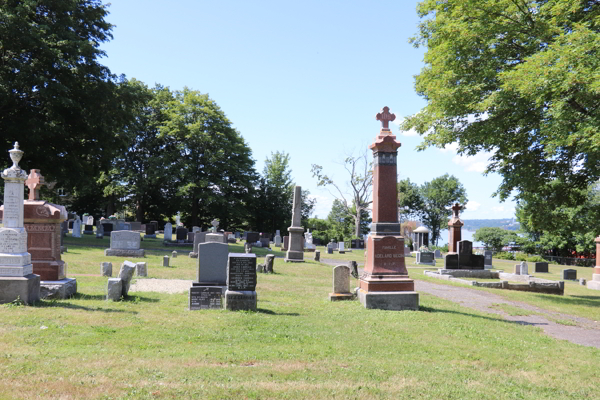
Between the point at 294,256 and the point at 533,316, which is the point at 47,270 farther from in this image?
the point at 294,256

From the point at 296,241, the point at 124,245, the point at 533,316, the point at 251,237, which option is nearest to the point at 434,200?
the point at 251,237

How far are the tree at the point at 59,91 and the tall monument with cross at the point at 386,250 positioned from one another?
18189 mm

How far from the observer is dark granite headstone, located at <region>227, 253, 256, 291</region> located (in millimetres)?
9250

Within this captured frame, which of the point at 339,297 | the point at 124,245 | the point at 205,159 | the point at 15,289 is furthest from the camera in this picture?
the point at 205,159

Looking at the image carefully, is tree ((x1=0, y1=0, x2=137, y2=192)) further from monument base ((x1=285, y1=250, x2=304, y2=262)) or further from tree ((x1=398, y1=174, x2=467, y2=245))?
tree ((x1=398, y1=174, x2=467, y2=245))

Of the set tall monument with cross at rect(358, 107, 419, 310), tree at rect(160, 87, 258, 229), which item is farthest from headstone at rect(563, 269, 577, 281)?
tree at rect(160, 87, 258, 229)

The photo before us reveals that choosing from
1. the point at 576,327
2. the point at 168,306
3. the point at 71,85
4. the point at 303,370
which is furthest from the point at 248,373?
the point at 71,85

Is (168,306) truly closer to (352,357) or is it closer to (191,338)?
(191,338)

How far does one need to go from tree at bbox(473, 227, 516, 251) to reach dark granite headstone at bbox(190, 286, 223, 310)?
47.8m

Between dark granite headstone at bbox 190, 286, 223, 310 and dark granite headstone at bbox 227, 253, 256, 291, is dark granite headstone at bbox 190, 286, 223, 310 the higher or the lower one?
the lower one

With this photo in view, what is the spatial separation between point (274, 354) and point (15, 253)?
19.2 feet

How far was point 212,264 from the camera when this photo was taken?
1005 centimetres

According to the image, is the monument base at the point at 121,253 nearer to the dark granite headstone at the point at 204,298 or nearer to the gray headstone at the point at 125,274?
the gray headstone at the point at 125,274

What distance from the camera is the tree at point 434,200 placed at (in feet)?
229
